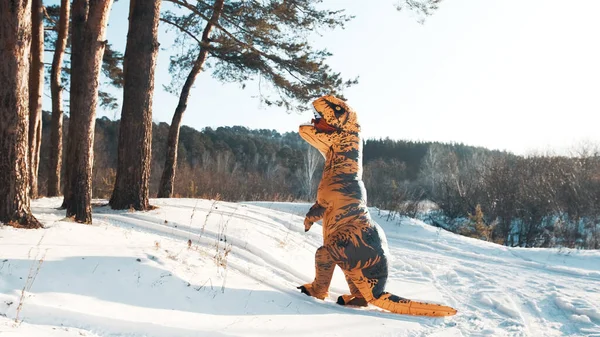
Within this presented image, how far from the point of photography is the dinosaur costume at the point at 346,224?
4.52m

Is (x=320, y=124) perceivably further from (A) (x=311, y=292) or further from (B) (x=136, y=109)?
(B) (x=136, y=109)

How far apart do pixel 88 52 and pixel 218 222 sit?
9.88 feet

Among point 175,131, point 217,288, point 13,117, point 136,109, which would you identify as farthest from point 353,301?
point 175,131

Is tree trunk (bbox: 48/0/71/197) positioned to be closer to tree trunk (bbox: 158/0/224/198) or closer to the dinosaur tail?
tree trunk (bbox: 158/0/224/198)

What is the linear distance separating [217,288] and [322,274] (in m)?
1.14

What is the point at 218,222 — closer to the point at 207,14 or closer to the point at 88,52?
the point at 88,52

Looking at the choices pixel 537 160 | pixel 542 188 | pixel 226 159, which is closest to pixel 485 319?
pixel 542 188

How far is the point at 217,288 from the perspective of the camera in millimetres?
4176

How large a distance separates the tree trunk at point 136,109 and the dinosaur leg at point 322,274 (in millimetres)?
3916

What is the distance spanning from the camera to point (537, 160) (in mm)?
31609

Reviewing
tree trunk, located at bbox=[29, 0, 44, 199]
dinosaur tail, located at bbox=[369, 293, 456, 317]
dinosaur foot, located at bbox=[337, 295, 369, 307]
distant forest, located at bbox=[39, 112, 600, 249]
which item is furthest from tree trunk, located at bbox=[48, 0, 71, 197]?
dinosaur tail, located at bbox=[369, 293, 456, 317]

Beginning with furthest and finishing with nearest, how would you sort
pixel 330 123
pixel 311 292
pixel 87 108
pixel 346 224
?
pixel 87 108 < pixel 330 123 < pixel 311 292 < pixel 346 224

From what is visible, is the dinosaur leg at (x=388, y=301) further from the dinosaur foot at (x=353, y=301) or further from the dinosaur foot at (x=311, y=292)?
the dinosaur foot at (x=311, y=292)

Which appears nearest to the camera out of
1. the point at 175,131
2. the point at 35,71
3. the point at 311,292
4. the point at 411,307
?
the point at 411,307
